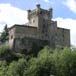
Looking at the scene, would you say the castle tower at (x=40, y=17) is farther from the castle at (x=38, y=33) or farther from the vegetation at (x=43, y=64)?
the vegetation at (x=43, y=64)

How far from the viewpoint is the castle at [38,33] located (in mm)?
83188

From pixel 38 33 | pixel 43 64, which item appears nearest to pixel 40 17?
pixel 38 33

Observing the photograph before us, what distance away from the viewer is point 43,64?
7456cm

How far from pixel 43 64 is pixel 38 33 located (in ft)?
40.8

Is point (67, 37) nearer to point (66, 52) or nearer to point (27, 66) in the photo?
point (66, 52)

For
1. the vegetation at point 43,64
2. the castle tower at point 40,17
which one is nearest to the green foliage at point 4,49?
the vegetation at point 43,64

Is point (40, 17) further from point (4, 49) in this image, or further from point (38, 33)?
point (4, 49)

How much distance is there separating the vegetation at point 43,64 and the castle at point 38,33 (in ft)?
9.97

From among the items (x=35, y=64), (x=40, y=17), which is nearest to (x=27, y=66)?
(x=35, y=64)

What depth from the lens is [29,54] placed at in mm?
83062

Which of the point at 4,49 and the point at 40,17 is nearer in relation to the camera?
the point at 4,49

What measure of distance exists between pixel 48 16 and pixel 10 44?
469 inches

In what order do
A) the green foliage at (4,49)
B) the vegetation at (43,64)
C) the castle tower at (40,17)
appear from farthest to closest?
the castle tower at (40,17) → the green foliage at (4,49) → the vegetation at (43,64)

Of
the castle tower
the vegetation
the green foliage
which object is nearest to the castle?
the castle tower
